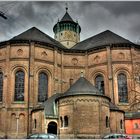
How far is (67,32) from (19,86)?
20555 mm

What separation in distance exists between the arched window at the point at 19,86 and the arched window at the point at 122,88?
44.8 ft

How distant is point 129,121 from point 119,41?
1233 centimetres

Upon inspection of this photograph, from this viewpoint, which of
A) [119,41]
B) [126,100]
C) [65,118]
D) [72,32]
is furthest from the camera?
[72,32]

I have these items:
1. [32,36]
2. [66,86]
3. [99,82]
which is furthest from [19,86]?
[99,82]

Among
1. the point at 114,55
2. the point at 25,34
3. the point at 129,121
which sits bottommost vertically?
the point at 129,121

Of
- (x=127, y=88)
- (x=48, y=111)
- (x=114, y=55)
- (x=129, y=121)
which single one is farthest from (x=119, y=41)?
(x=48, y=111)

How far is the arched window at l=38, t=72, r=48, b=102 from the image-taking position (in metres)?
39.3

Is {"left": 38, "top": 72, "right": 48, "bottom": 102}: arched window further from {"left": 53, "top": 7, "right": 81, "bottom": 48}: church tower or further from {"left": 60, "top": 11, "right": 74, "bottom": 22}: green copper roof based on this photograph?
{"left": 60, "top": 11, "right": 74, "bottom": 22}: green copper roof

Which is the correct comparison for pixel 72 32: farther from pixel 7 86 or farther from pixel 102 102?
pixel 102 102

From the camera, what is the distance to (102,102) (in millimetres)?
32250

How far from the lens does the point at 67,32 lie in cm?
5572

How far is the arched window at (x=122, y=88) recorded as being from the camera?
40.2 meters

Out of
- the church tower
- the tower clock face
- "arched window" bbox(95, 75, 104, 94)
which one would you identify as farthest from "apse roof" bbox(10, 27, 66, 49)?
the church tower

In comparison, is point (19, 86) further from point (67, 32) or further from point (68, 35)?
point (67, 32)
